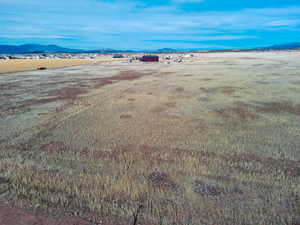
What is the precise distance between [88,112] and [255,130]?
799 centimetres

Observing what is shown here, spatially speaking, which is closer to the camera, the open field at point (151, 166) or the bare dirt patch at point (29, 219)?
the bare dirt patch at point (29, 219)

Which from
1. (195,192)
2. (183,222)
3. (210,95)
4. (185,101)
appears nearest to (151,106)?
(185,101)

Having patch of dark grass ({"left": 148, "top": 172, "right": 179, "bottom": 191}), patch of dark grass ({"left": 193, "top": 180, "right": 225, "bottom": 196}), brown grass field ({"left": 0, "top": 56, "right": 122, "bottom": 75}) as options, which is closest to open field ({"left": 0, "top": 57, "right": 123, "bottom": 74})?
brown grass field ({"left": 0, "top": 56, "right": 122, "bottom": 75})

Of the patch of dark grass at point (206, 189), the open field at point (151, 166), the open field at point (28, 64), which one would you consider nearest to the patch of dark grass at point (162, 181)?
the open field at point (151, 166)

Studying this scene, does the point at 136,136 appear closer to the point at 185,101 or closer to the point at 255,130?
the point at 255,130

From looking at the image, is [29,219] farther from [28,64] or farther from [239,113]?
[28,64]

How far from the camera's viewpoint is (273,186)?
413 centimetres

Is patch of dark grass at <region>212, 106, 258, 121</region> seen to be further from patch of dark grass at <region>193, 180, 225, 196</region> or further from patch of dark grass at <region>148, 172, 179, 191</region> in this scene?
patch of dark grass at <region>148, 172, 179, 191</region>

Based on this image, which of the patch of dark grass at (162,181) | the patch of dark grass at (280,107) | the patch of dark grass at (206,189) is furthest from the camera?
the patch of dark grass at (280,107)

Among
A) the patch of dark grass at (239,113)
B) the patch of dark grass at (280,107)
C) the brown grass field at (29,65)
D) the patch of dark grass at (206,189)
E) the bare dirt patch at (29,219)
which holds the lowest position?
the bare dirt patch at (29,219)

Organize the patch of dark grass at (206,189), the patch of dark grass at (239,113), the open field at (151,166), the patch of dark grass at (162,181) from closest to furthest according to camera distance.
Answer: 1. the open field at (151,166)
2. the patch of dark grass at (206,189)
3. the patch of dark grass at (162,181)
4. the patch of dark grass at (239,113)

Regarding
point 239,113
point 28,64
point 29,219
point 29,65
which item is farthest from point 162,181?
point 28,64

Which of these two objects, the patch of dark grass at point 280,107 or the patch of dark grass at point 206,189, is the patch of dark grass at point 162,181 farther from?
the patch of dark grass at point 280,107

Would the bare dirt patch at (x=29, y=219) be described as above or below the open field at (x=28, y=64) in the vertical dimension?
below
